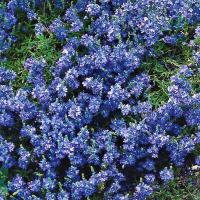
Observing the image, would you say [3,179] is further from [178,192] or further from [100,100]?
[178,192]

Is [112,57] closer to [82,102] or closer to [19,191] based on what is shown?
[82,102]

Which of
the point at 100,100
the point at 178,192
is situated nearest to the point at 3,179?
the point at 100,100

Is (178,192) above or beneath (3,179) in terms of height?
beneath

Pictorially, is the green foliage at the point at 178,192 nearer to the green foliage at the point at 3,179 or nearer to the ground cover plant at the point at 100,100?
the ground cover plant at the point at 100,100

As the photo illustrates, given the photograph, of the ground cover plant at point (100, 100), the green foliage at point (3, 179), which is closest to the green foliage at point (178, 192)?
the ground cover plant at point (100, 100)

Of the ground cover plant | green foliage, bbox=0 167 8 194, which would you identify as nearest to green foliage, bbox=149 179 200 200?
the ground cover plant

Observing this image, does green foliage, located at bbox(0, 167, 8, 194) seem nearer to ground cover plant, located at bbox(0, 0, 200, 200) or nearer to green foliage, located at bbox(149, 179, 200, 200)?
ground cover plant, located at bbox(0, 0, 200, 200)

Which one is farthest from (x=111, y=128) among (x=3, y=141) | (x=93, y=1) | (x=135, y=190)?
(x=93, y=1)

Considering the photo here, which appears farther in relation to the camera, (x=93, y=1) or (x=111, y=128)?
(x=93, y=1)
